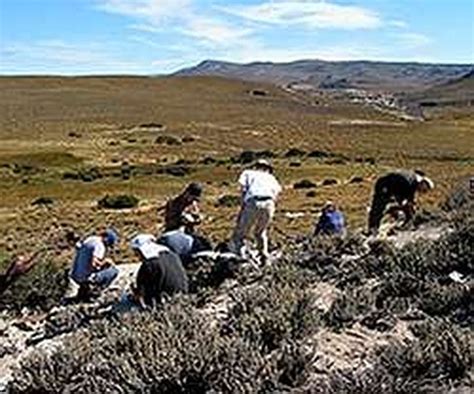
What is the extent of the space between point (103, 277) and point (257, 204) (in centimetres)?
240

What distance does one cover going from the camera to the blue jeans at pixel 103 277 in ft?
39.4

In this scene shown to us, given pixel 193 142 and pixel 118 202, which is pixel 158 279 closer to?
pixel 118 202

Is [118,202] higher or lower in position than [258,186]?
lower

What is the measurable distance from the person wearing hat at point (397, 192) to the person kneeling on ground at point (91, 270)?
4.00 meters

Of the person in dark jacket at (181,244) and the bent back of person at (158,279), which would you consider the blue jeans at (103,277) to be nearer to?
the person in dark jacket at (181,244)

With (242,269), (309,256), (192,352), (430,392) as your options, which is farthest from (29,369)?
(309,256)

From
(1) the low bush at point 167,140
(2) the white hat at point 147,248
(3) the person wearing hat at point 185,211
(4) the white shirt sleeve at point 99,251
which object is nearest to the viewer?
(2) the white hat at point 147,248

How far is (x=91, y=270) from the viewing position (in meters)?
12.0

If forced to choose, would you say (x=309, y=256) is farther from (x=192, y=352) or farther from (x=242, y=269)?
(x=192, y=352)

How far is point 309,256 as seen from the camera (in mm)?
11383

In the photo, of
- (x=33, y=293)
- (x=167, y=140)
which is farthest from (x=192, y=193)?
(x=167, y=140)

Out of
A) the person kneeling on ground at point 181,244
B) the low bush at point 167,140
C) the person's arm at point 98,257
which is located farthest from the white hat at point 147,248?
the low bush at point 167,140

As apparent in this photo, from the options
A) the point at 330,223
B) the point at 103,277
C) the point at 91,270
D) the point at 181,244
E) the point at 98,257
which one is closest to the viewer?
the point at 181,244

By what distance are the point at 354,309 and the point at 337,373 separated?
1905 millimetres
